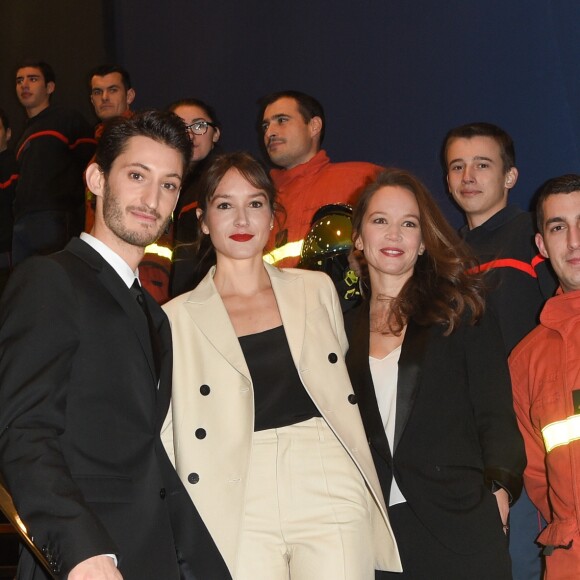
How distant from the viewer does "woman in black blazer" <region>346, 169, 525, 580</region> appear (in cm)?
270

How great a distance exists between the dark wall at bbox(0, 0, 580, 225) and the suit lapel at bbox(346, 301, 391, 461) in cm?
177

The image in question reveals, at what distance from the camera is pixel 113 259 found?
2.36 meters

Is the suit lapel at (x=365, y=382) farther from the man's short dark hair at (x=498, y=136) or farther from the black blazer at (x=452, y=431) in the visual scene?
the man's short dark hair at (x=498, y=136)

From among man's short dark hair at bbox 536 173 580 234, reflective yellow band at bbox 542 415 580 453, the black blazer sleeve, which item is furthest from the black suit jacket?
man's short dark hair at bbox 536 173 580 234

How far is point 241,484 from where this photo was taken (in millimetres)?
2564

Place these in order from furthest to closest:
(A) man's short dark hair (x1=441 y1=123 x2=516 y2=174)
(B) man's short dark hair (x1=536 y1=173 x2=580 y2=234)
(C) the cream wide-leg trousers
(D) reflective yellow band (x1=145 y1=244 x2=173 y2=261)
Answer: (D) reflective yellow band (x1=145 y1=244 x2=173 y2=261) → (A) man's short dark hair (x1=441 y1=123 x2=516 y2=174) → (B) man's short dark hair (x1=536 y1=173 x2=580 y2=234) → (C) the cream wide-leg trousers

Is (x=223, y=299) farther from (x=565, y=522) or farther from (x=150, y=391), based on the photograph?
(x=565, y=522)

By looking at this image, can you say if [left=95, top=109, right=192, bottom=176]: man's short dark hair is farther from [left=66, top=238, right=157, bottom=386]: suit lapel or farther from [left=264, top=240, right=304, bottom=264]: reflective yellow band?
[left=264, top=240, right=304, bottom=264]: reflective yellow band

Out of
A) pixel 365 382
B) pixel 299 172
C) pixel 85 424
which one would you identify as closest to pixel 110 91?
pixel 299 172

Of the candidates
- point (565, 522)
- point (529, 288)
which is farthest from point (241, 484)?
point (529, 288)

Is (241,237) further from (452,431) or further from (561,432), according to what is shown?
(561,432)

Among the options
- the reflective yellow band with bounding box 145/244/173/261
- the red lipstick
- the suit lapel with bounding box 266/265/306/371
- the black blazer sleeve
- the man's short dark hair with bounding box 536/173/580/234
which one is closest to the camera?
the black blazer sleeve

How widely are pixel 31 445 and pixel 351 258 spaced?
1750mm

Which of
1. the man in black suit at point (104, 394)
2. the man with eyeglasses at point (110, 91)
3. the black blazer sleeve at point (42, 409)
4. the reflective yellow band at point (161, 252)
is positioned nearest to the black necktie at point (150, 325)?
the man in black suit at point (104, 394)
